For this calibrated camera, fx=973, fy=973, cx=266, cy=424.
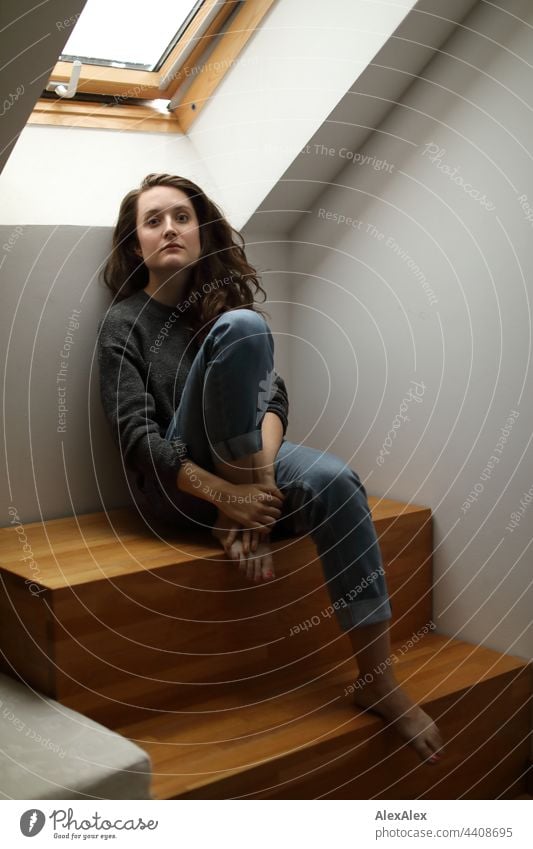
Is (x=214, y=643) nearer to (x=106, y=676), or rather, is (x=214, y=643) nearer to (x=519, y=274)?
(x=106, y=676)

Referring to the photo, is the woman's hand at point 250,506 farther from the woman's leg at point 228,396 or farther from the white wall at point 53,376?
the white wall at point 53,376

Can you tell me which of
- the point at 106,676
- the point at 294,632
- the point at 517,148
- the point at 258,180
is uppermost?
the point at 517,148

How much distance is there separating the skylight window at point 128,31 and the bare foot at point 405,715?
3.11 ft

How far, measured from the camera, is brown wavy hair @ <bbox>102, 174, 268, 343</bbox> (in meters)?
1.32

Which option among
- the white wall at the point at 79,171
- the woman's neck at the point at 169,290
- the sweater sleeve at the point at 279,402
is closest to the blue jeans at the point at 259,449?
the sweater sleeve at the point at 279,402

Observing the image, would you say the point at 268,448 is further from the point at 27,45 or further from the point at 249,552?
the point at 27,45

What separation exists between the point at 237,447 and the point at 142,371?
225 mm

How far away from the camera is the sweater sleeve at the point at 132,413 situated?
1169 mm

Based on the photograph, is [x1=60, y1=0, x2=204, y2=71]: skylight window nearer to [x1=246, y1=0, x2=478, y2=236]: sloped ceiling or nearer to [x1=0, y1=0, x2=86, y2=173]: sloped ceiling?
[x1=246, y1=0, x2=478, y2=236]: sloped ceiling

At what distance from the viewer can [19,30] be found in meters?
0.89

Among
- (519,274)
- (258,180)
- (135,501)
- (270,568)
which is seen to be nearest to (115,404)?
(135,501)

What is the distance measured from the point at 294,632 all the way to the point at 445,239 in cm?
56

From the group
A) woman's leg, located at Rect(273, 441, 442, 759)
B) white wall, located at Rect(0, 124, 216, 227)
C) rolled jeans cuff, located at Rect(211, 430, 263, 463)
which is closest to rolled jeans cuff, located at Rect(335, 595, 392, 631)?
woman's leg, located at Rect(273, 441, 442, 759)

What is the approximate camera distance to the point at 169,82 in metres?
1.46
